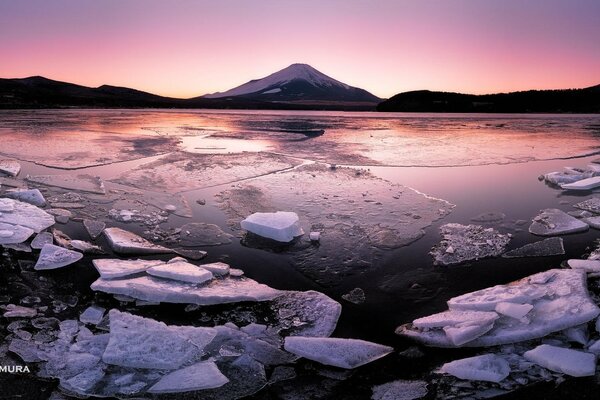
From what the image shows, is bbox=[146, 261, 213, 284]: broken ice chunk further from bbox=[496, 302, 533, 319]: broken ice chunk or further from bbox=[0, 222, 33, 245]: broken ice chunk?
bbox=[496, 302, 533, 319]: broken ice chunk

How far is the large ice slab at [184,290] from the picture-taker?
11.1ft

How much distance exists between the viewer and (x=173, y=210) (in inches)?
A: 233

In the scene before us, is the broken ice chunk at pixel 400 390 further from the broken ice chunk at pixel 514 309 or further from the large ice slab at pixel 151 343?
the large ice slab at pixel 151 343

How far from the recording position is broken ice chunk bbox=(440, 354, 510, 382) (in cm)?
244

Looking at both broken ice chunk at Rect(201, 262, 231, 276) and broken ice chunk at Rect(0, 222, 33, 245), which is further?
broken ice chunk at Rect(0, 222, 33, 245)

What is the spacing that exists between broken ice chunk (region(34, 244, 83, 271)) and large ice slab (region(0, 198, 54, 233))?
0.76 metres

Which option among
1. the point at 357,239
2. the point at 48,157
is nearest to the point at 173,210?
the point at 357,239

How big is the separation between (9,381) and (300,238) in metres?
3.11

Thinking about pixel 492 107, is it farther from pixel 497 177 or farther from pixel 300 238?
pixel 300 238

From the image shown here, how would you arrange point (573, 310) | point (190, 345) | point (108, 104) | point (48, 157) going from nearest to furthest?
point (190, 345) → point (573, 310) → point (48, 157) → point (108, 104)

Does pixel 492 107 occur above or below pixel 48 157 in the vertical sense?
above

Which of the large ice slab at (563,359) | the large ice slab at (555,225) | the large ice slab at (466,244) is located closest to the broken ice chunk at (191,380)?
the large ice slab at (563,359)

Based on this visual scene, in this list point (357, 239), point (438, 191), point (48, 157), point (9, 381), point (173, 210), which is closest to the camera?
point (9, 381)

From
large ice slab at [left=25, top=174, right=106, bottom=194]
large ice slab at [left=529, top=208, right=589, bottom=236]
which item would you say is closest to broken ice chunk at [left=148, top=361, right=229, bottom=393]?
large ice slab at [left=529, top=208, right=589, bottom=236]
